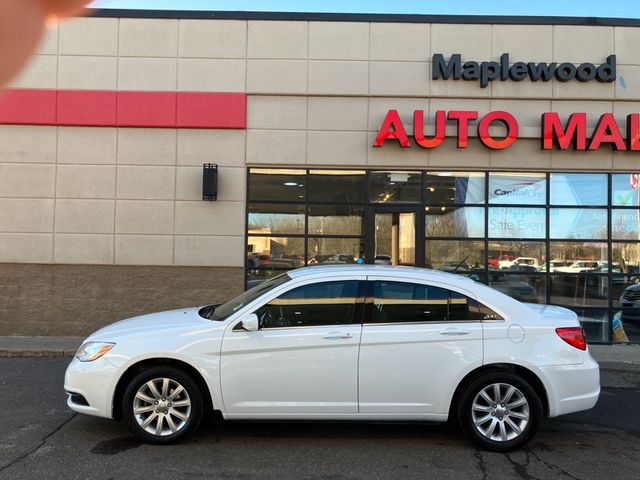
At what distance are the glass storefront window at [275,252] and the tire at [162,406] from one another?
234 inches

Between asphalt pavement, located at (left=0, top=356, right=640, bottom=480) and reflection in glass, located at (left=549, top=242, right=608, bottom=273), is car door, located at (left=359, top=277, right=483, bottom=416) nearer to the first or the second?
asphalt pavement, located at (left=0, top=356, right=640, bottom=480)

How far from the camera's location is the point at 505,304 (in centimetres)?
511

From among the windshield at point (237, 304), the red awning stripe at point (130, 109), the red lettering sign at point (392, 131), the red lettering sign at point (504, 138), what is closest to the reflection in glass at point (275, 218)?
the red awning stripe at point (130, 109)

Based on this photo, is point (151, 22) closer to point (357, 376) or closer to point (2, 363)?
point (2, 363)

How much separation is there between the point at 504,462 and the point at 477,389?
60cm

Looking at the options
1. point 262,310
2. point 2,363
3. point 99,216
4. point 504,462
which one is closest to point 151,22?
point 99,216

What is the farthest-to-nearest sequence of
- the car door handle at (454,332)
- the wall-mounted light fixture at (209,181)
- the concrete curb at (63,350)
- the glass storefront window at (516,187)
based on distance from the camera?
the glass storefront window at (516,187), the wall-mounted light fixture at (209,181), the concrete curb at (63,350), the car door handle at (454,332)

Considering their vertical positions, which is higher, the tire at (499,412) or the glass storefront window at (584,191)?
the glass storefront window at (584,191)

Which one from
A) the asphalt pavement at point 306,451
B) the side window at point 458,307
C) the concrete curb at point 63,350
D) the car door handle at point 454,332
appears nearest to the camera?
the asphalt pavement at point 306,451

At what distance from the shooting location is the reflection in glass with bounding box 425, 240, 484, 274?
10836 mm

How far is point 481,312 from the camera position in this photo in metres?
5.08

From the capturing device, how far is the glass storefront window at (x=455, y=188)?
10.9 m

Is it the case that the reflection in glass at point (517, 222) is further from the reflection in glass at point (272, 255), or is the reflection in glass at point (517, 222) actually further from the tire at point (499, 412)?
the tire at point (499, 412)

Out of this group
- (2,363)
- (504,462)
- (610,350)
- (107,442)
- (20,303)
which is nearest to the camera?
(504,462)
